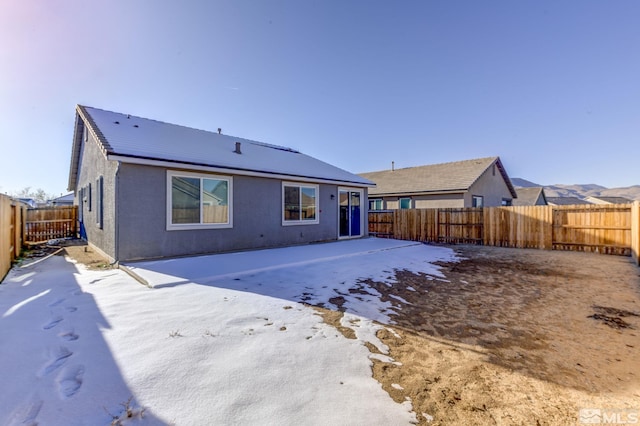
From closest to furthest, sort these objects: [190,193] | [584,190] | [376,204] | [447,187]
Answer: [190,193] → [447,187] → [376,204] → [584,190]

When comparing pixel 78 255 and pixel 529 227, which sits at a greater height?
pixel 529 227

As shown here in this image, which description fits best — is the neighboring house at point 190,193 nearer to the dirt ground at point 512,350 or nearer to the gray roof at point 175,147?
the gray roof at point 175,147

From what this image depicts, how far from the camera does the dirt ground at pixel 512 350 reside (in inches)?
84.0

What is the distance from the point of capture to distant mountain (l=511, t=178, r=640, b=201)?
8181 centimetres

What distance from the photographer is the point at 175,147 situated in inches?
332

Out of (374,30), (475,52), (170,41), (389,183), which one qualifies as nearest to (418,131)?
(389,183)

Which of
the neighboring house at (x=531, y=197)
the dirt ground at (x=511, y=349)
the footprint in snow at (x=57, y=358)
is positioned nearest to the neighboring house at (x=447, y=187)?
the neighboring house at (x=531, y=197)

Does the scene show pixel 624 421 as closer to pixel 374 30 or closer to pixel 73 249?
pixel 374 30

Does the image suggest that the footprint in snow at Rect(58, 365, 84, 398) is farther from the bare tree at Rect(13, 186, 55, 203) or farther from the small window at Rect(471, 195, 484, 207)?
the bare tree at Rect(13, 186, 55, 203)

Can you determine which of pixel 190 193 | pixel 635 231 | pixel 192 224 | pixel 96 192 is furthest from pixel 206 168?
pixel 635 231

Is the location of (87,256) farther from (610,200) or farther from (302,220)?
(610,200)

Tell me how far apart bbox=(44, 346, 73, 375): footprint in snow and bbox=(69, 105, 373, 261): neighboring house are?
4.45 m

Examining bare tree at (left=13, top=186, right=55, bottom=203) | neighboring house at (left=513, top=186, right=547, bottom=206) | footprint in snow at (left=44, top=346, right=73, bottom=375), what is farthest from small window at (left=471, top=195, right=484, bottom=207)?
bare tree at (left=13, top=186, right=55, bottom=203)

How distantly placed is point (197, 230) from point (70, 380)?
580 centimetres
